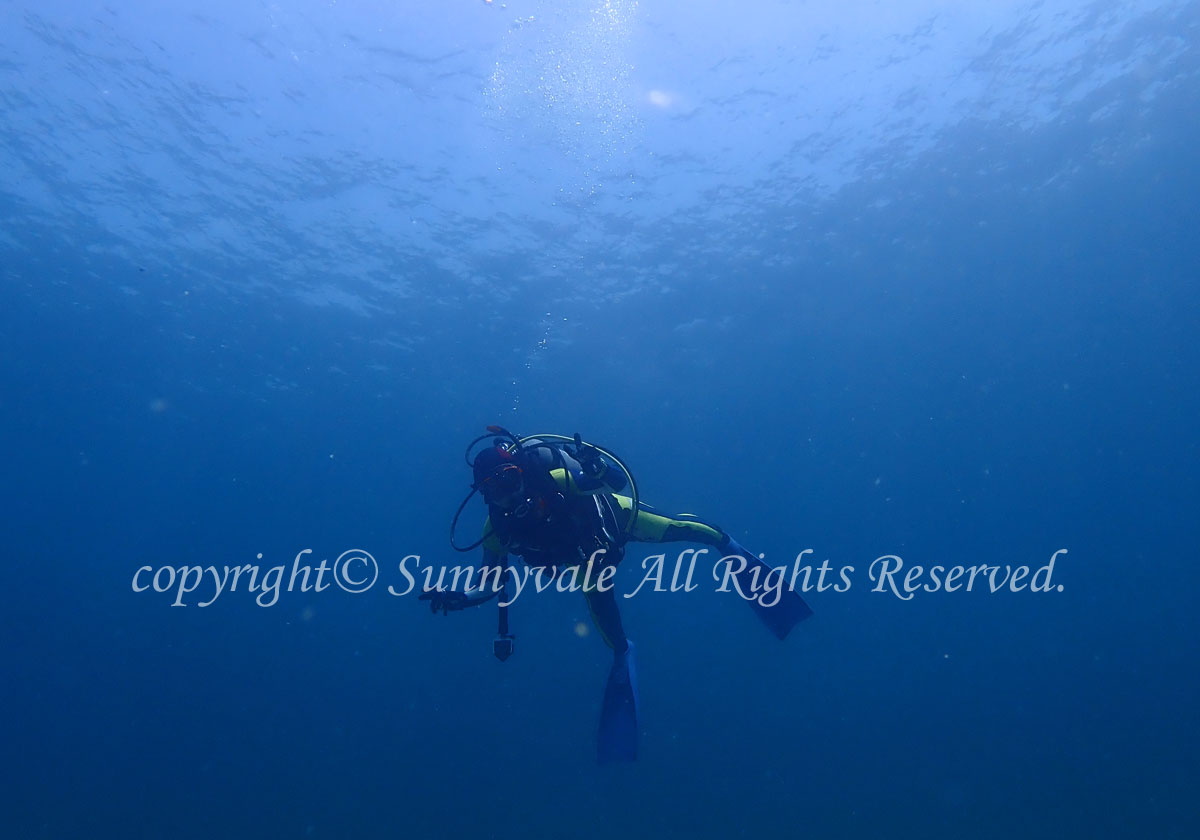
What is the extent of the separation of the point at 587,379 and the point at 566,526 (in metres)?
25.9

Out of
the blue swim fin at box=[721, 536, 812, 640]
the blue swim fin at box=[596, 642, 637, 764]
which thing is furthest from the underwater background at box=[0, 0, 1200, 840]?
the blue swim fin at box=[596, 642, 637, 764]

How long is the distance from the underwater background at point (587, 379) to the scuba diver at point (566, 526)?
11.2m

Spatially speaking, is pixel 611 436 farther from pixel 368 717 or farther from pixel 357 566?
pixel 357 566

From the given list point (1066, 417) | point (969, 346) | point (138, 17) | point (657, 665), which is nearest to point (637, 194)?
point (138, 17)

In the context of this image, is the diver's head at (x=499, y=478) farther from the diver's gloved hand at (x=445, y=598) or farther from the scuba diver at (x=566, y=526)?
the diver's gloved hand at (x=445, y=598)

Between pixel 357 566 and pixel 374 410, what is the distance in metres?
24.1

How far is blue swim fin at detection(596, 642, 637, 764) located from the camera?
6.47 m

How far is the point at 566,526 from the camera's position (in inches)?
208

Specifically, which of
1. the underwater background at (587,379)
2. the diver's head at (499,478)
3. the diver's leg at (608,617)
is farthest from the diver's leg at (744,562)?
the underwater background at (587,379)

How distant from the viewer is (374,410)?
3388cm

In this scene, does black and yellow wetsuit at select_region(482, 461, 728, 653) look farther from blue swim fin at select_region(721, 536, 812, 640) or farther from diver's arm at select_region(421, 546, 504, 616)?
blue swim fin at select_region(721, 536, 812, 640)

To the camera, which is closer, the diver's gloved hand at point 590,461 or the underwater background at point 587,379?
the diver's gloved hand at point 590,461

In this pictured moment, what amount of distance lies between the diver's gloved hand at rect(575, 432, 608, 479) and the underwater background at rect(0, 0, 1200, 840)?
36.8 ft

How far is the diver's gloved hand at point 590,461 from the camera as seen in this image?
5380 millimetres
